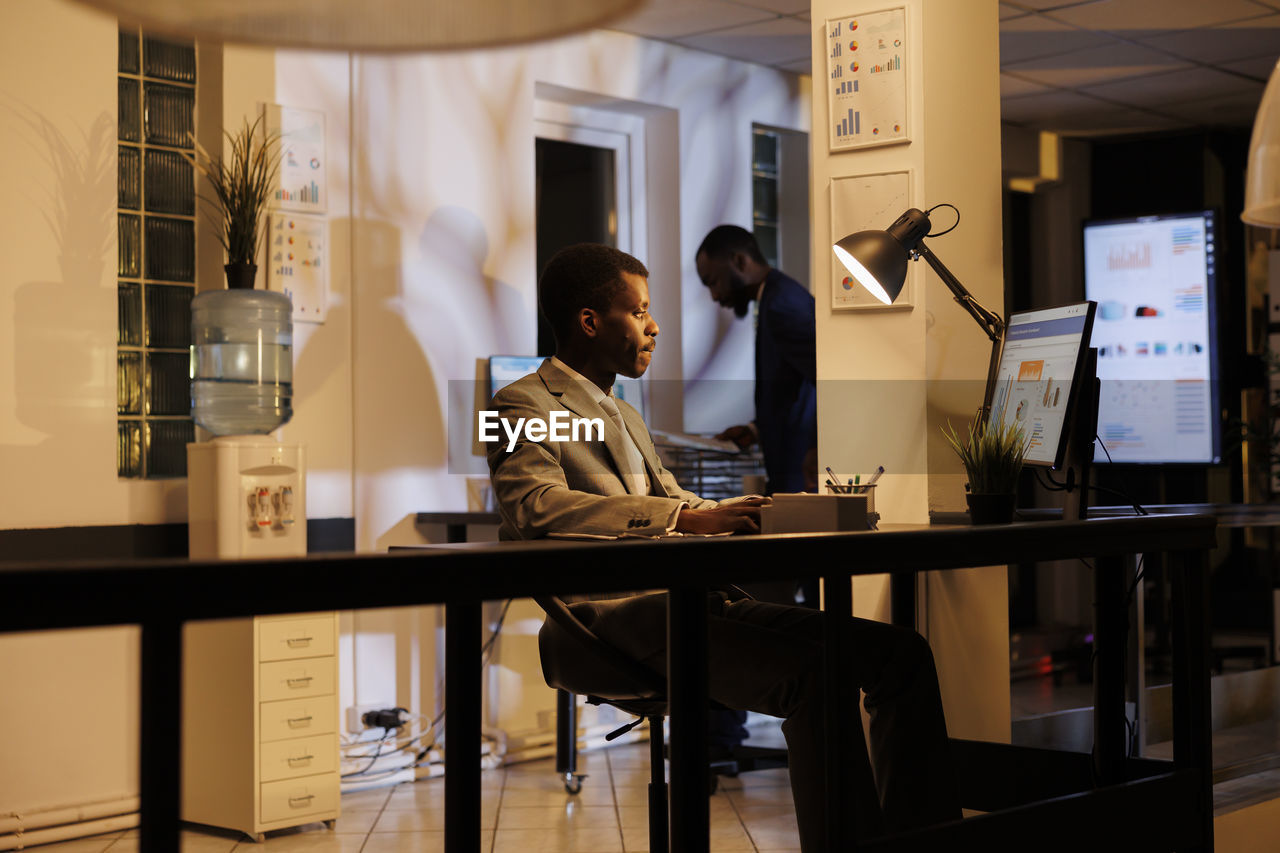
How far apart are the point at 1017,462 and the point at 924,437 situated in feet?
3.26

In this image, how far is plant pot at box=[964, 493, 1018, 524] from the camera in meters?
2.07

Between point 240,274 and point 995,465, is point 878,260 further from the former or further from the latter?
point 240,274

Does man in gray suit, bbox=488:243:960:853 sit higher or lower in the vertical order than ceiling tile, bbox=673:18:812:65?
lower

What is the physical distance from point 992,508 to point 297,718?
2262 mm

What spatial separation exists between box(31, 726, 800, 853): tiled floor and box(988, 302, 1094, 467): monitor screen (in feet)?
4.72

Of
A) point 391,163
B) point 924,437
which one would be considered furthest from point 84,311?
point 924,437

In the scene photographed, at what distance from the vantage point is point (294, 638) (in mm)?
3605

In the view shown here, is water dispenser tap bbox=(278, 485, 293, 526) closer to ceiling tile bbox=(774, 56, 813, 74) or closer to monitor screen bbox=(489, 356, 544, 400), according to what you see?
monitor screen bbox=(489, 356, 544, 400)

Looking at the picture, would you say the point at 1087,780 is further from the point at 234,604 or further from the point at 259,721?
the point at 259,721

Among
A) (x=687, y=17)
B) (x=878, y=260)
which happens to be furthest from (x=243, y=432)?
(x=687, y=17)

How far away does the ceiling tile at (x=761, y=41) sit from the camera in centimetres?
502

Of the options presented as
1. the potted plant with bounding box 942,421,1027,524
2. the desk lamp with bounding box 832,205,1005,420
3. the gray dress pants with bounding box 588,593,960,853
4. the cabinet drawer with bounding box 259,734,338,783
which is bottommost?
the cabinet drawer with bounding box 259,734,338,783

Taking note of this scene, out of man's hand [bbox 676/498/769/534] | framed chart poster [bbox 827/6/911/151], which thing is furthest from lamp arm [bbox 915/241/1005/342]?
man's hand [bbox 676/498/769/534]

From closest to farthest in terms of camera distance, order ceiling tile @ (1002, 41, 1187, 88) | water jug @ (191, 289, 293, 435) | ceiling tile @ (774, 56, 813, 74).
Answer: water jug @ (191, 289, 293, 435), ceiling tile @ (1002, 41, 1187, 88), ceiling tile @ (774, 56, 813, 74)
